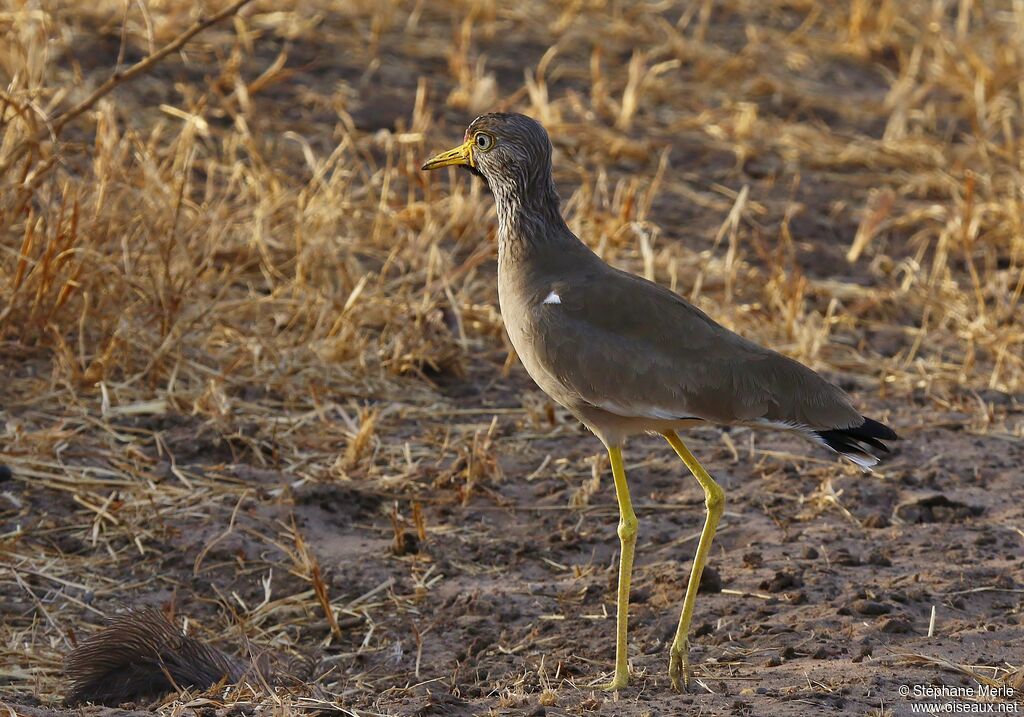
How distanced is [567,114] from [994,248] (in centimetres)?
244

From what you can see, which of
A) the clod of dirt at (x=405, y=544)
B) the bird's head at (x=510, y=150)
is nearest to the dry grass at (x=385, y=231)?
the clod of dirt at (x=405, y=544)

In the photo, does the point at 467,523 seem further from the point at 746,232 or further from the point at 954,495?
the point at 746,232

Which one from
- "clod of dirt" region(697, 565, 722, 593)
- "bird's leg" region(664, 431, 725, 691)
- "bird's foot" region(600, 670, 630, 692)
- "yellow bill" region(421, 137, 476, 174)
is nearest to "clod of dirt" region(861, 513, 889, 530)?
"clod of dirt" region(697, 565, 722, 593)

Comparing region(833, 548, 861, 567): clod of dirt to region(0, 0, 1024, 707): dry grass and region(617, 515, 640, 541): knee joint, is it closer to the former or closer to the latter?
region(617, 515, 640, 541): knee joint

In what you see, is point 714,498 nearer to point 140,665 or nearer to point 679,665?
point 679,665

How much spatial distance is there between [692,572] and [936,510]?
4.32 ft

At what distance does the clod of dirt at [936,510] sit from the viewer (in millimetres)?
4984

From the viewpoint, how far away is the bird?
396cm

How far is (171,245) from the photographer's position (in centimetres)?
562

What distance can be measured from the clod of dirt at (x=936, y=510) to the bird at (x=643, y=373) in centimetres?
93

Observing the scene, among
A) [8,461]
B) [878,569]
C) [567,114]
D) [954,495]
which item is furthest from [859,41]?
[8,461]

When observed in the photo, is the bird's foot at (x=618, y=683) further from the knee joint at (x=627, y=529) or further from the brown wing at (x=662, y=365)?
the brown wing at (x=662, y=365)

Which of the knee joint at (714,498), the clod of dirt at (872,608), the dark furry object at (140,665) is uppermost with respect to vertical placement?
the knee joint at (714,498)

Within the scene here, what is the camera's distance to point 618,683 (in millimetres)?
3912
